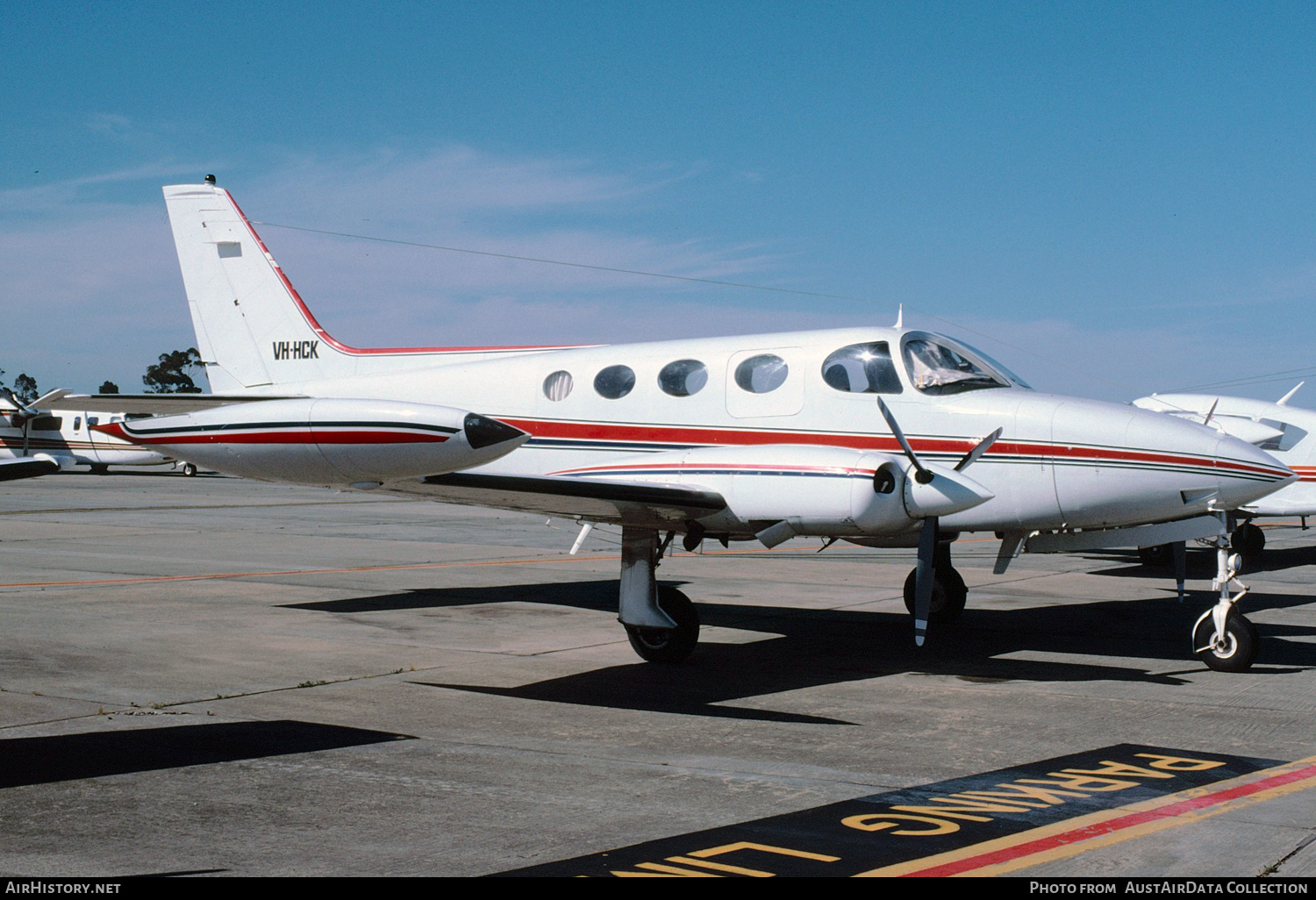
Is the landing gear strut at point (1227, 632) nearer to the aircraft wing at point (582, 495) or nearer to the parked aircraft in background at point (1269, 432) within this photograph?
the aircraft wing at point (582, 495)

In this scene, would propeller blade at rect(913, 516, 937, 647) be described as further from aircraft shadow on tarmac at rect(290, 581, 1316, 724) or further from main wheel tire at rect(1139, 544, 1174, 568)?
main wheel tire at rect(1139, 544, 1174, 568)

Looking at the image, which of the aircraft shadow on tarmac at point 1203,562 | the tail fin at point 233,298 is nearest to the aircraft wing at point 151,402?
the tail fin at point 233,298

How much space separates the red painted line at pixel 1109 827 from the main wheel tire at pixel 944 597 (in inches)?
245

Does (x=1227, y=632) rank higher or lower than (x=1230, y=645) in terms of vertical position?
higher

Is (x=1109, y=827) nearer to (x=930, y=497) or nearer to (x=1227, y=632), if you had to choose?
(x=930, y=497)

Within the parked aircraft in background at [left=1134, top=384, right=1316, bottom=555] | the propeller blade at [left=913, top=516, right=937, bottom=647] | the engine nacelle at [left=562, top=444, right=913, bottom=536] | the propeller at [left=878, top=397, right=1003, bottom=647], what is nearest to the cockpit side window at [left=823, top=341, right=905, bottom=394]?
the propeller at [left=878, top=397, right=1003, bottom=647]

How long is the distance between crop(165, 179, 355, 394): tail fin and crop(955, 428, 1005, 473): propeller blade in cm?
846

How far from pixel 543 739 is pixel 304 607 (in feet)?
23.1

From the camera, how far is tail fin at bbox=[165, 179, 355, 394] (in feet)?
48.1

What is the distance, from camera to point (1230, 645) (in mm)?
10023

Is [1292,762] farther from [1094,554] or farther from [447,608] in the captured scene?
[1094,554]

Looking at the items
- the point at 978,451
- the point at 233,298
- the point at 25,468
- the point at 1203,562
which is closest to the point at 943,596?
the point at 978,451

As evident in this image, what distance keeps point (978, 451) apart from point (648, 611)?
3118 mm

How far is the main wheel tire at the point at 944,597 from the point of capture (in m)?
13.0
